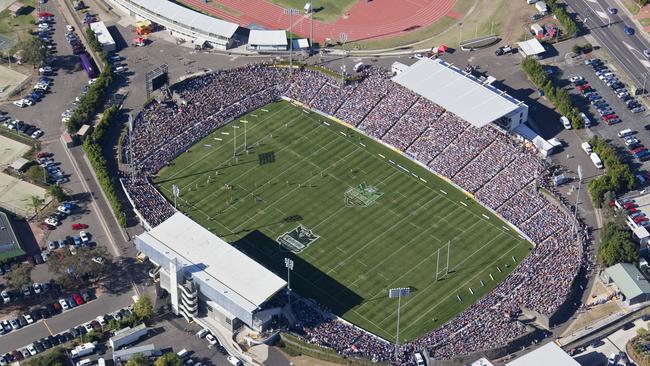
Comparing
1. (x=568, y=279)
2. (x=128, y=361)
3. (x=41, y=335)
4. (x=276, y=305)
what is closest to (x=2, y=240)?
(x=41, y=335)

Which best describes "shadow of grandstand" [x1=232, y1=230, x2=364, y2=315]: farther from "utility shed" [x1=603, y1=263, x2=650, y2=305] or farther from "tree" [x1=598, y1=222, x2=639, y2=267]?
"utility shed" [x1=603, y1=263, x2=650, y2=305]

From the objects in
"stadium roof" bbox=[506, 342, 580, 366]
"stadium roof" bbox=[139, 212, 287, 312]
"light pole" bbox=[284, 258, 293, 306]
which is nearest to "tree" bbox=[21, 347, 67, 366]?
"stadium roof" bbox=[139, 212, 287, 312]

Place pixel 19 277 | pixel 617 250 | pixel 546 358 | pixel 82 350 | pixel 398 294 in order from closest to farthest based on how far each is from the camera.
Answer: pixel 546 358
pixel 398 294
pixel 82 350
pixel 19 277
pixel 617 250

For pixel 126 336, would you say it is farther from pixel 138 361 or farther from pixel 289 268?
pixel 289 268

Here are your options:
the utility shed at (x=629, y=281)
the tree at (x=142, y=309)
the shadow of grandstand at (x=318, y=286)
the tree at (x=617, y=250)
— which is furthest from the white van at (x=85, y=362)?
the tree at (x=617, y=250)

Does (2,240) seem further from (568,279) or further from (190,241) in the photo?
(568,279)

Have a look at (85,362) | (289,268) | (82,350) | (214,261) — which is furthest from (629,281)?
(82,350)

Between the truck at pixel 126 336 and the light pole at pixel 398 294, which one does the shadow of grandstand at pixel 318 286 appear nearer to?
the light pole at pixel 398 294

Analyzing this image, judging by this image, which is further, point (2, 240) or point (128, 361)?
point (2, 240)
